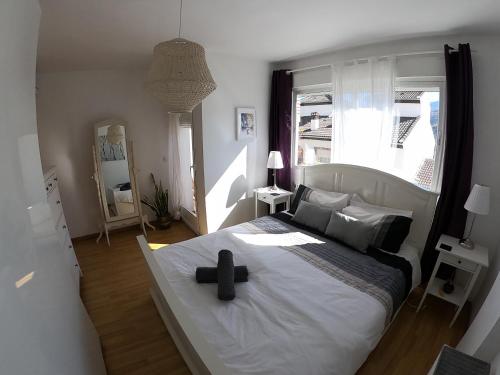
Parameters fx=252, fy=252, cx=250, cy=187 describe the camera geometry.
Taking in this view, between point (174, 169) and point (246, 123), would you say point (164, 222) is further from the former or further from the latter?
point (246, 123)

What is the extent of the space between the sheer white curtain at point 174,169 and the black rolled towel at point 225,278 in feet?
8.06

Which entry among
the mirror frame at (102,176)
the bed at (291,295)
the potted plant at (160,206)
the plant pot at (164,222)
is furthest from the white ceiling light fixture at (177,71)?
the plant pot at (164,222)

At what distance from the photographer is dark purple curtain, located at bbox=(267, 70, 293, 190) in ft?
11.4

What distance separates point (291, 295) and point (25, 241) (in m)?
1.48

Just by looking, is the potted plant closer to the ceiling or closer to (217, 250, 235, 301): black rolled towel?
the ceiling

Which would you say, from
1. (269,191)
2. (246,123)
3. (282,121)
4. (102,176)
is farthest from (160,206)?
(282,121)

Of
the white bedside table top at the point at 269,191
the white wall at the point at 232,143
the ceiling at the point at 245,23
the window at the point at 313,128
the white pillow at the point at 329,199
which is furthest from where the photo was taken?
the white bedside table top at the point at 269,191

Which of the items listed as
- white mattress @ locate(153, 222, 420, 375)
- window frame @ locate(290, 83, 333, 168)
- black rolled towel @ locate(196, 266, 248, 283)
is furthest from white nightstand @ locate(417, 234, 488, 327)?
black rolled towel @ locate(196, 266, 248, 283)

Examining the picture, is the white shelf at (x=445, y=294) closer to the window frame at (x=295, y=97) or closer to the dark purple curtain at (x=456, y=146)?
the dark purple curtain at (x=456, y=146)

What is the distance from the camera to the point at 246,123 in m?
3.47

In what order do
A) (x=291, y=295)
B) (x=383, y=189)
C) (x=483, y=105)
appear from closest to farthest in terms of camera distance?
(x=291, y=295) < (x=483, y=105) < (x=383, y=189)

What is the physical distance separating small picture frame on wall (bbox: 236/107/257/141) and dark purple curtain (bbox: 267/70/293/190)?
31 cm

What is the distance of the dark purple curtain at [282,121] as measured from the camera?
11.4 ft

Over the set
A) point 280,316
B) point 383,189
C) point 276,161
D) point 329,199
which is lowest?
point 280,316
